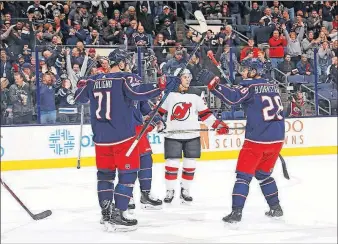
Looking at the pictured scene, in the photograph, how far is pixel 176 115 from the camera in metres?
5.10

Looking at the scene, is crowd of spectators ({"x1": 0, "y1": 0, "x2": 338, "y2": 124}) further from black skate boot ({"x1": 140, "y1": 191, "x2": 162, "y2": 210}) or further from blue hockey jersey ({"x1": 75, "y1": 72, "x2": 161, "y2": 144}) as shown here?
blue hockey jersey ({"x1": 75, "y1": 72, "x2": 161, "y2": 144})

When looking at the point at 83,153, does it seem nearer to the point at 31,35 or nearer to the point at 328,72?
the point at 31,35

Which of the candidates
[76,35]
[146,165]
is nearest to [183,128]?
[146,165]

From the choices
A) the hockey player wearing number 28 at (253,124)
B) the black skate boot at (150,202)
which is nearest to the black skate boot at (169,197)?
the black skate boot at (150,202)

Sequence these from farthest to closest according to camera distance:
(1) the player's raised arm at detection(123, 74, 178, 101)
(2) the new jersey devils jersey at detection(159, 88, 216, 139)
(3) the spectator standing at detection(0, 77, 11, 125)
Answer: (3) the spectator standing at detection(0, 77, 11, 125)
(2) the new jersey devils jersey at detection(159, 88, 216, 139)
(1) the player's raised arm at detection(123, 74, 178, 101)

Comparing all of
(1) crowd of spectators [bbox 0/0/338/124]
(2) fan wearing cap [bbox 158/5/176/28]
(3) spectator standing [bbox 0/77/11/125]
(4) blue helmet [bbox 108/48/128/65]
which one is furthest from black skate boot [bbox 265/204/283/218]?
(2) fan wearing cap [bbox 158/5/176/28]

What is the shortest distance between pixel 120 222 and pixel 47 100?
4.11 m

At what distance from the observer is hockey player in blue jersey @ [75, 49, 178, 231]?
3.97 meters

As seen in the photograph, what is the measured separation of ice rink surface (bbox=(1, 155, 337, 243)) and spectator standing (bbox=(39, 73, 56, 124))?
939mm

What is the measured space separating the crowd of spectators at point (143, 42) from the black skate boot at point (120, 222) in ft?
10.8

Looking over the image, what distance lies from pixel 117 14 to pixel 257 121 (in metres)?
6.62

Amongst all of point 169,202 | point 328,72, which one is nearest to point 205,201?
point 169,202

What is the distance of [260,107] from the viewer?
421cm

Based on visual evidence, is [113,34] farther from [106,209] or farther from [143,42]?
[106,209]
